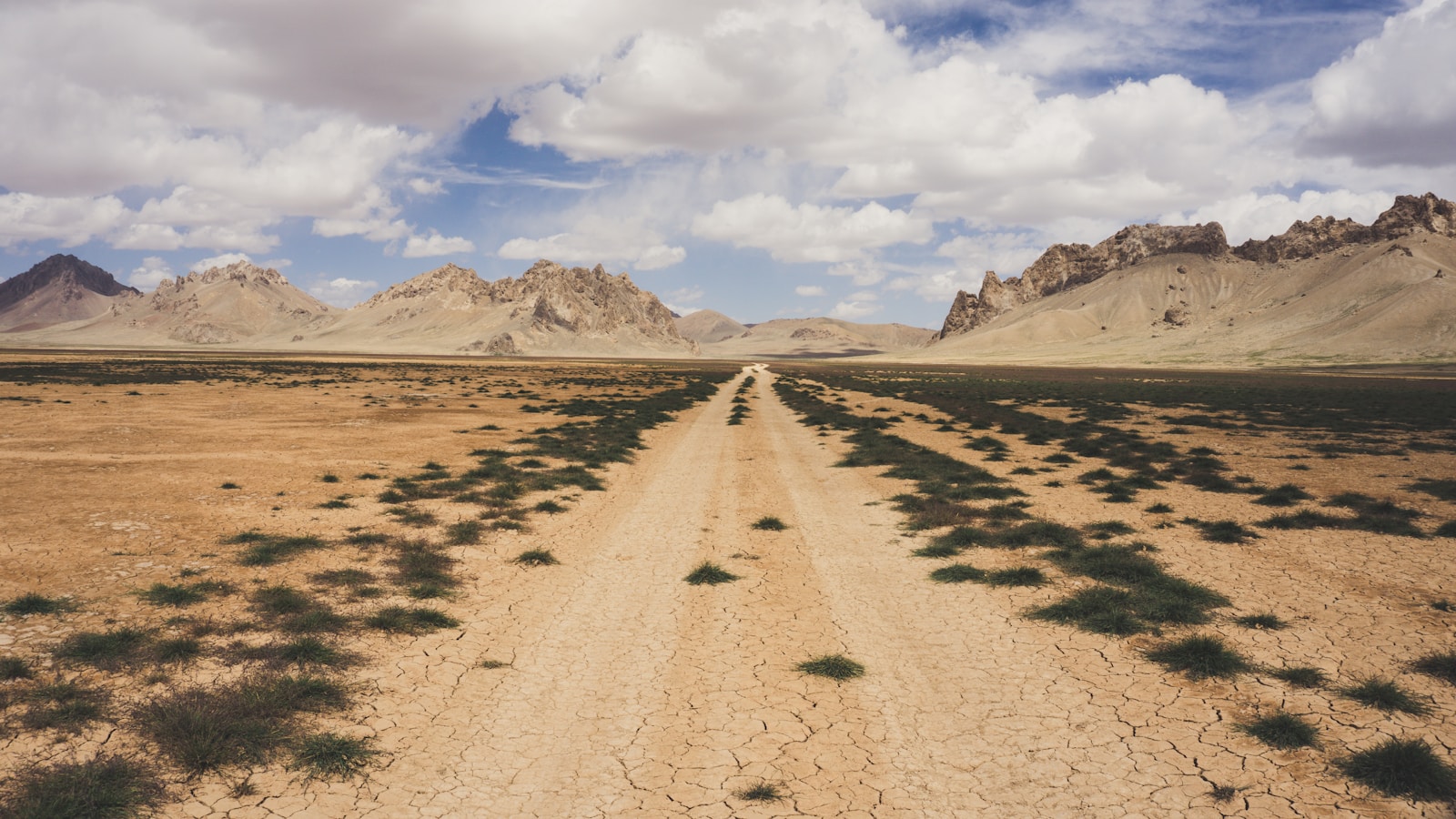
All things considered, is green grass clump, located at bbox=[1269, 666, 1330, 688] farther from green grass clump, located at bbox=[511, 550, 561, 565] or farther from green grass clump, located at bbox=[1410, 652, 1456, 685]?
green grass clump, located at bbox=[511, 550, 561, 565]

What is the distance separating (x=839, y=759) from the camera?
22.4 ft

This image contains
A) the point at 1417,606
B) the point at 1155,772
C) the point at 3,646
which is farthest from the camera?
the point at 1417,606

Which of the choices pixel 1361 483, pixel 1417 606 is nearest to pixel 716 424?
pixel 1361 483

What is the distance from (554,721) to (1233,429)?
4036cm

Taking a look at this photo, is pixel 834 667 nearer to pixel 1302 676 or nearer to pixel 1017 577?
pixel 1017 577

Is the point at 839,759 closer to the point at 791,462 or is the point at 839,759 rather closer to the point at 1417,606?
the point at 1417,606

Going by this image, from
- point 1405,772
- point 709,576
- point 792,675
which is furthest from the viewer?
point 709,576

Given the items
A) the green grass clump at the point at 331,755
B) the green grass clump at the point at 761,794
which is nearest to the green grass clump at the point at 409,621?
the green grass clump at the point at 331,755

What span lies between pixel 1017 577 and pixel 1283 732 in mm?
5116

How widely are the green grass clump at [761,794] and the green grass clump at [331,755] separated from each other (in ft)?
11.7

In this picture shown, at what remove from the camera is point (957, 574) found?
1242cm

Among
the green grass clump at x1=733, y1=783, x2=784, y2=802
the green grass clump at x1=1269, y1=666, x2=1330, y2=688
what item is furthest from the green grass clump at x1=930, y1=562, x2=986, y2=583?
the green grass clump at x1=733, y1=783, x2=784, y2=802

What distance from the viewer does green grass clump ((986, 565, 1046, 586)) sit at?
1196cm

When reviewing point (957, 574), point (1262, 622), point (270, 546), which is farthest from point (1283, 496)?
point (270, 546)
